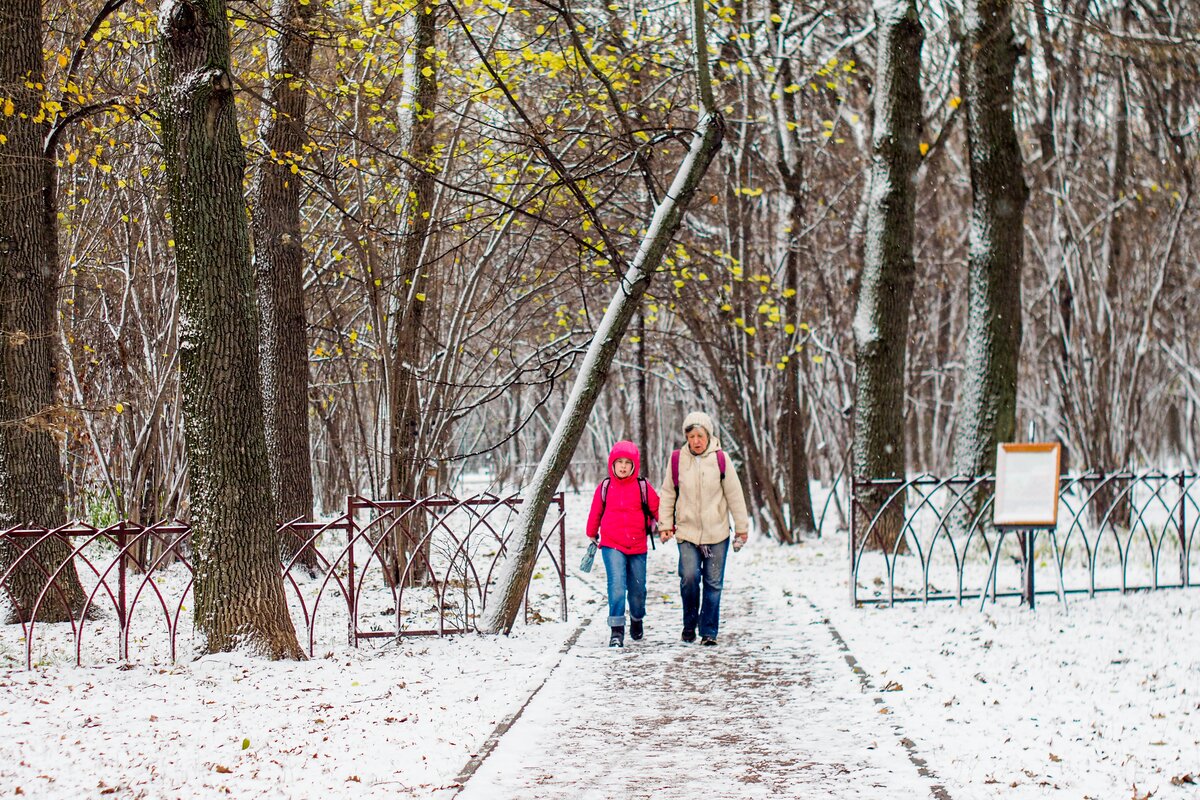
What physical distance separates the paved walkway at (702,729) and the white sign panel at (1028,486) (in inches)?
72.1

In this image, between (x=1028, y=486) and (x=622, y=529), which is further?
(x=1028, y=486)

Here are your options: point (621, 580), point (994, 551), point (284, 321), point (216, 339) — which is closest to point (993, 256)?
point (994, 551)

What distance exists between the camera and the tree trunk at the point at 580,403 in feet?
31.4

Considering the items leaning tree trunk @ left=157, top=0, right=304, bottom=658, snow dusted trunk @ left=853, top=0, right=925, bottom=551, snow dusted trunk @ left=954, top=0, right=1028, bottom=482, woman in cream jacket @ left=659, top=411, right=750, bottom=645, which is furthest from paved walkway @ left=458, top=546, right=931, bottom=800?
snow dusted trunk @ left=954, top=0, right=1028, bottom=482

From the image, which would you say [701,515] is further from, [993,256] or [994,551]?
[993,256]

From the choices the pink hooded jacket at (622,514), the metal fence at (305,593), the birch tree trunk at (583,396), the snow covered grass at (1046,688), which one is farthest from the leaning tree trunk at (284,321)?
the snow covered grass at (1046,688)

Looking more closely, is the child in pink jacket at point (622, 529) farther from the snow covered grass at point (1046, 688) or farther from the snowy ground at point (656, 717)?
the snow covered grass at point (1046, 688)

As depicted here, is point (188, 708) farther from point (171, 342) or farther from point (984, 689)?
point (171, 342)

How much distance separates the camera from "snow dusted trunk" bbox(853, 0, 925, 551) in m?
14.3

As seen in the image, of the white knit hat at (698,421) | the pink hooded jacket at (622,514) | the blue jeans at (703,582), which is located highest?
the white knit hat at (698,421)

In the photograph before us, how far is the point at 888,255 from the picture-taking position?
14.4 m

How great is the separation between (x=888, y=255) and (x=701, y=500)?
632cm

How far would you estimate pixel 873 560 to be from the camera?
14297mm

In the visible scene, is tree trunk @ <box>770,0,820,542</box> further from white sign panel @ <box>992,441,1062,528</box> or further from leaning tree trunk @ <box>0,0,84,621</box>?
leaning tree trunk @ <box>0,0,84,621</box>
